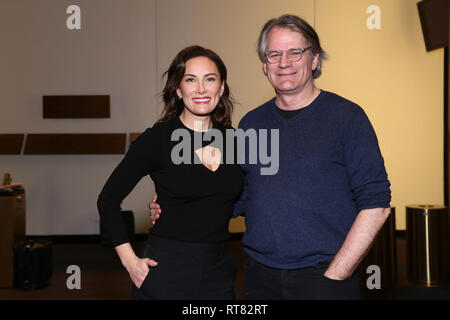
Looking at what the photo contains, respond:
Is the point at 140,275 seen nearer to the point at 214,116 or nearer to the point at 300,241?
the point at 300,241

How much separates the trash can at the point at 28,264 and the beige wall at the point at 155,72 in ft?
5.62

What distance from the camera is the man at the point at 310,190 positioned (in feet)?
4.91

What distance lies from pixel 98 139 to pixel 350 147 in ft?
14.4

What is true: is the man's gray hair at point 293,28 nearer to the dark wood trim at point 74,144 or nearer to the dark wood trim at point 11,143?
the dark wood trim at point 74,144

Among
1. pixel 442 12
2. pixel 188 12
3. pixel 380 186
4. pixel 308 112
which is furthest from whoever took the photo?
pixel 188 12

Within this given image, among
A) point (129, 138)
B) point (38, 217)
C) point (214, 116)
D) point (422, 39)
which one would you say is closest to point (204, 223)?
point (214, 116)

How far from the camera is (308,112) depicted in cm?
160

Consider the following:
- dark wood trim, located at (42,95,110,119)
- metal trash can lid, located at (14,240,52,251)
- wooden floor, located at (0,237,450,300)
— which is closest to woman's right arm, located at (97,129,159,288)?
wooden floor, located at (0,237,450,300)

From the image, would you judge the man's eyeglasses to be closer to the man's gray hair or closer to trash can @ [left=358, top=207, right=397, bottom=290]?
the man's gray hair

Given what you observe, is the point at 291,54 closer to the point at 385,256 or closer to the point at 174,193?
the point at 174,193

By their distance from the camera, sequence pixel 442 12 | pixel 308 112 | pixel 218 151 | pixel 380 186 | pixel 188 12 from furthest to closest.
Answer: pixel 188 12
pixel 442 12
pixel 218 151
pixel 308 112
pixel 380 186

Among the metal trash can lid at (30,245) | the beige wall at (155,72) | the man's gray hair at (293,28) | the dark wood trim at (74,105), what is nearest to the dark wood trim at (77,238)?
the beige wall at (155,72)

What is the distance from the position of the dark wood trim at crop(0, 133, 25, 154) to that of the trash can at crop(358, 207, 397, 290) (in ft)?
13.1

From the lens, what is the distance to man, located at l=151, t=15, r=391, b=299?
150cm
